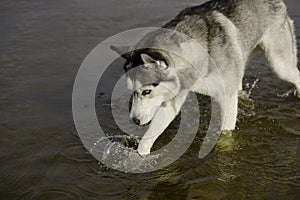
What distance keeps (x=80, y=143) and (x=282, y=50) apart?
2876 millimetres

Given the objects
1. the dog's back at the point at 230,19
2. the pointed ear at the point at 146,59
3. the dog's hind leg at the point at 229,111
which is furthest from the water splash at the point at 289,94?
the pointed ear at the point at 146,59

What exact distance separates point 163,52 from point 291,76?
257 centimetres

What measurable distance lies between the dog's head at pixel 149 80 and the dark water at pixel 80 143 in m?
0.75

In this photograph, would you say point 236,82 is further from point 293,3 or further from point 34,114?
point 293,3

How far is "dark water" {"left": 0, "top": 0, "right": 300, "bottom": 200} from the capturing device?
4203 mm

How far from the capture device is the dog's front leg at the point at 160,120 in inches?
183

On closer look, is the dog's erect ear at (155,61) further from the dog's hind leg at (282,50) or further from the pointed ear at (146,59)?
the dog's hind leg at (282,50)

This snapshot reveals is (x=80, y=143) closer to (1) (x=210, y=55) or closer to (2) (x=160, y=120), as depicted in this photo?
(2) (x=160, y=120)

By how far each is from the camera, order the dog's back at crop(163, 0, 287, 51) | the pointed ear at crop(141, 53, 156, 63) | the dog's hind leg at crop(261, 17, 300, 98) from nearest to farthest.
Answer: the pointed ear at crop(141, 53, 156, 63) < the dog's back at crop(163, 0, 287, 51) < the dog's hind leg at crop(261, 17, 300, 98)

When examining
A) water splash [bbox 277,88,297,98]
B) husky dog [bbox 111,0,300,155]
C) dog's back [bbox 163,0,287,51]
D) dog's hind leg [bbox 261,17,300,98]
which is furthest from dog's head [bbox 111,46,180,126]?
water splash [bbox 277,88,297,98]

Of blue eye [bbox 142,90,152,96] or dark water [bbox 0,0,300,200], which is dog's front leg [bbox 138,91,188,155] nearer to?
dark water [bbox 0,0,300,200]

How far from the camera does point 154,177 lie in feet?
14.6

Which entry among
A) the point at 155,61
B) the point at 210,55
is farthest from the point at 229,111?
the point at 155,61

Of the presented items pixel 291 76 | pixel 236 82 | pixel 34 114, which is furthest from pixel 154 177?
pixel 291 76
